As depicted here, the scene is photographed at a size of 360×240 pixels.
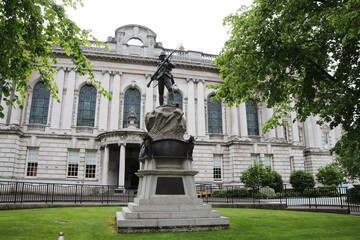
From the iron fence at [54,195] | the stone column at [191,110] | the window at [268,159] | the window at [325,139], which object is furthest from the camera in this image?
the window at [325,139]

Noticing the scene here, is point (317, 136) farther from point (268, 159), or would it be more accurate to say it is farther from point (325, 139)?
point (268, 159)

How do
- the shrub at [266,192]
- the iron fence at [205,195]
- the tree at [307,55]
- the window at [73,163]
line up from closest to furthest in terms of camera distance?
the tree at [307,55], the iron fence at [205,195], the shrub at [266,192], the window at [73,163]

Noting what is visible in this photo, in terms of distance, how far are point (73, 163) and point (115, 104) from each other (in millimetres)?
7920

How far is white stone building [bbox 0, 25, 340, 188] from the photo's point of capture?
28.4 m

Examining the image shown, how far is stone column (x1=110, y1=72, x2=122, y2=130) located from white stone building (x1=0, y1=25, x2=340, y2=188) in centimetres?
11

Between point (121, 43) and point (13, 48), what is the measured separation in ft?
86.8

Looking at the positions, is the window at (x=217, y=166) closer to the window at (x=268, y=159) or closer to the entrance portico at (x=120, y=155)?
the window at (x=268, y=159)

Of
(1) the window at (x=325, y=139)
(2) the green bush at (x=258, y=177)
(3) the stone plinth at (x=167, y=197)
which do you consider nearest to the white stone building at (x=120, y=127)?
(2) the green bush at (x=258, y=177)

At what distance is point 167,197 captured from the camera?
855 centimetres

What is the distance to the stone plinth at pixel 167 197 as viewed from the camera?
781 cm

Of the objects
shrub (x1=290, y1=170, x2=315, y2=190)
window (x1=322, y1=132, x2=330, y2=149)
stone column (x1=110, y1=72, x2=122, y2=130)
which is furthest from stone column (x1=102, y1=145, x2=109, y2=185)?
window (x1=322, y1=132, x2=330, y2=149)

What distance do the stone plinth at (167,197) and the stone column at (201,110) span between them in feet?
78.7

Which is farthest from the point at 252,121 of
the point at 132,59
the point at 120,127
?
the point at 132,59

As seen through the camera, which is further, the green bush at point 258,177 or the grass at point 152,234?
the green bush at point 258,177
